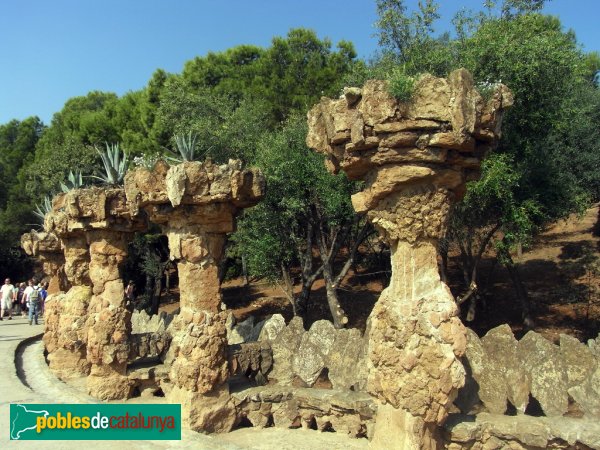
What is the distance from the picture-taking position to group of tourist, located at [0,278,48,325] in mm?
17891

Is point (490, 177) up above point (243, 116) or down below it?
below

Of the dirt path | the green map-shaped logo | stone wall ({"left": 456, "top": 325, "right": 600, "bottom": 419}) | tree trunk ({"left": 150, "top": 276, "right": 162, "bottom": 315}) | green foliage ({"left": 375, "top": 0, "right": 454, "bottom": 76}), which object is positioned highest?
green foliage ({"left": 375, "top": 0, "right": 454, "bottom": 76})

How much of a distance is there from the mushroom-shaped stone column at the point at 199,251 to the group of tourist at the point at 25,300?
1313cm

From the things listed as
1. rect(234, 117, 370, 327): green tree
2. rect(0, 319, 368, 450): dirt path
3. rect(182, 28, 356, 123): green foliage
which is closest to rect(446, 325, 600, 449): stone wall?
rect(0, 319, 368, 450): dirt path

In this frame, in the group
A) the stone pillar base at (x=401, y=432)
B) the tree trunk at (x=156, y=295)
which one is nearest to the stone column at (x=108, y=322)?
the stone pillar base at (x=401, y=432)

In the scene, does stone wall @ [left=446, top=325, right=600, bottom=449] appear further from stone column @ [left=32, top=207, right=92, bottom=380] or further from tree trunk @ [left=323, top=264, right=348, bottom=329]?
stone column @ [left=32, top=207, right=92, bottom=380]

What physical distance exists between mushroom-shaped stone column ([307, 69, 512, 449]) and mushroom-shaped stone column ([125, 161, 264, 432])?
2.02 metres

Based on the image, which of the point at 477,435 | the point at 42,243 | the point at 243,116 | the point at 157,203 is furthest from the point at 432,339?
the point at 243,116

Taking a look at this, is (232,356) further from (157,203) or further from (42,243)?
(42,243)

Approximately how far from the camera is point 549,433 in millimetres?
4691

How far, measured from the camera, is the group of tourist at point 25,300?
58.7 ft

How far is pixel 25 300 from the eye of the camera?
67.2 feet

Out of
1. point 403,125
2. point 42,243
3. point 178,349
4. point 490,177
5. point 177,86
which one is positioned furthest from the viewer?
point 177,86

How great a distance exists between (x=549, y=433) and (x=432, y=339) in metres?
1.35
